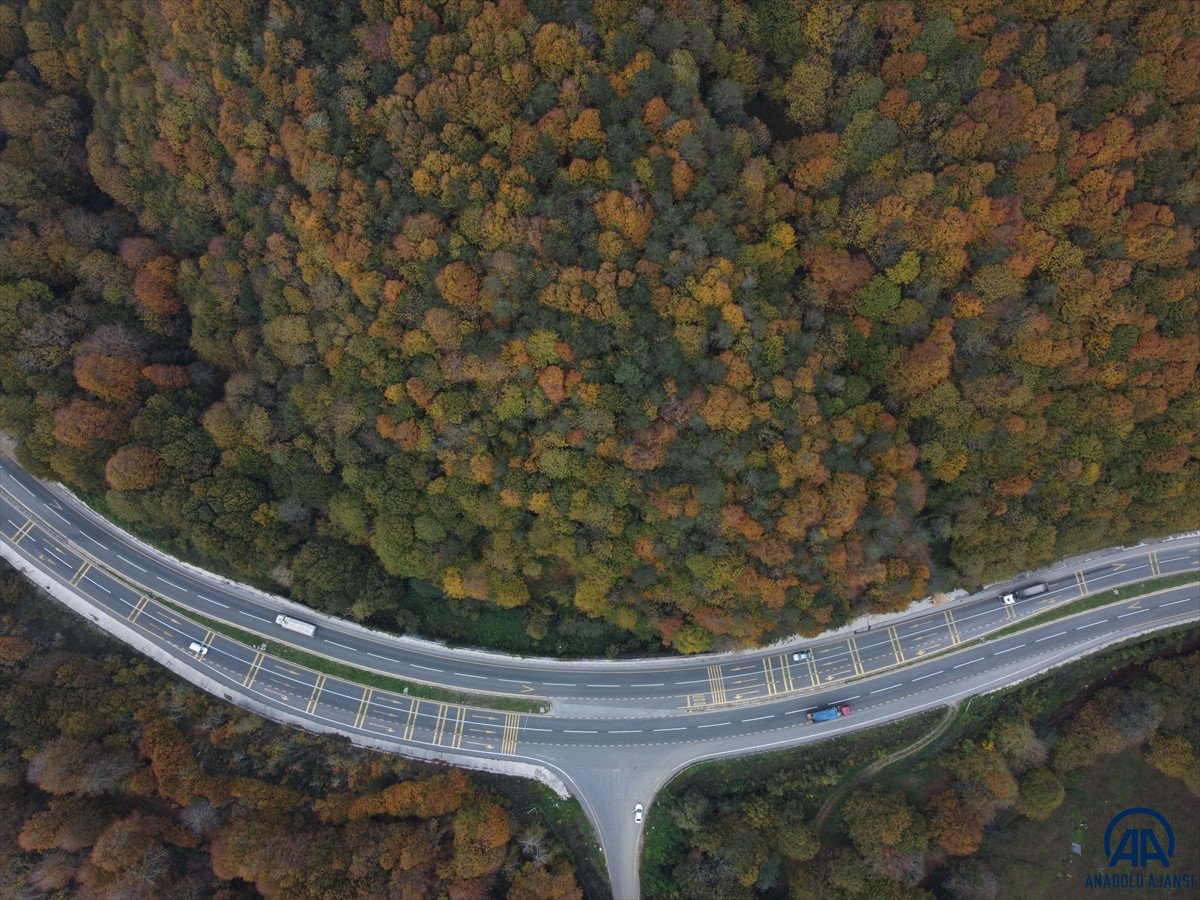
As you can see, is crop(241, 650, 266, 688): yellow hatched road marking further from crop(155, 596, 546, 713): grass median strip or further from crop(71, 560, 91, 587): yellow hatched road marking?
crop(71, 560, 91, 587): yellow hatched road marking

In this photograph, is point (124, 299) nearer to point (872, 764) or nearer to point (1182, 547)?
point (872, 764)

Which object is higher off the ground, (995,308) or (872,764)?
(995,308)

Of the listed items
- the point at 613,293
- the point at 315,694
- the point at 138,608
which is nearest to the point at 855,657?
the point at 613,293

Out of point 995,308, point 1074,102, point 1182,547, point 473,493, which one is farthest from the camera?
point 1182,547

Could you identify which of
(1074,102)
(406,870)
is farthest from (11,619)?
(1074,102)

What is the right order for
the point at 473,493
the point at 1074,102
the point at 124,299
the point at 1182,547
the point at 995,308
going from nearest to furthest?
the point at 1074,102, the point at 995,308, the point at 473,493, the point at 124,299, the point at 1182,547

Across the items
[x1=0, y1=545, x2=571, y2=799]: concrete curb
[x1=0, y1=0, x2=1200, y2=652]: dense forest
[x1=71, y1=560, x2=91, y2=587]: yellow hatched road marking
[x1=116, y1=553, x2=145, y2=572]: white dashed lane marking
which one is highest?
[x1=0, y1=0, x2=1200, y2=652]: dense forest

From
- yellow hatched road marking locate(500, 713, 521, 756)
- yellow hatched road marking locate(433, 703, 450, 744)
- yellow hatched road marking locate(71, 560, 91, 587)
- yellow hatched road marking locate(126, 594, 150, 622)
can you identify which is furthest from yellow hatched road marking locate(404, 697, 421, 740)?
yellow hatched road marking locate(71, 560, 91, 587)
